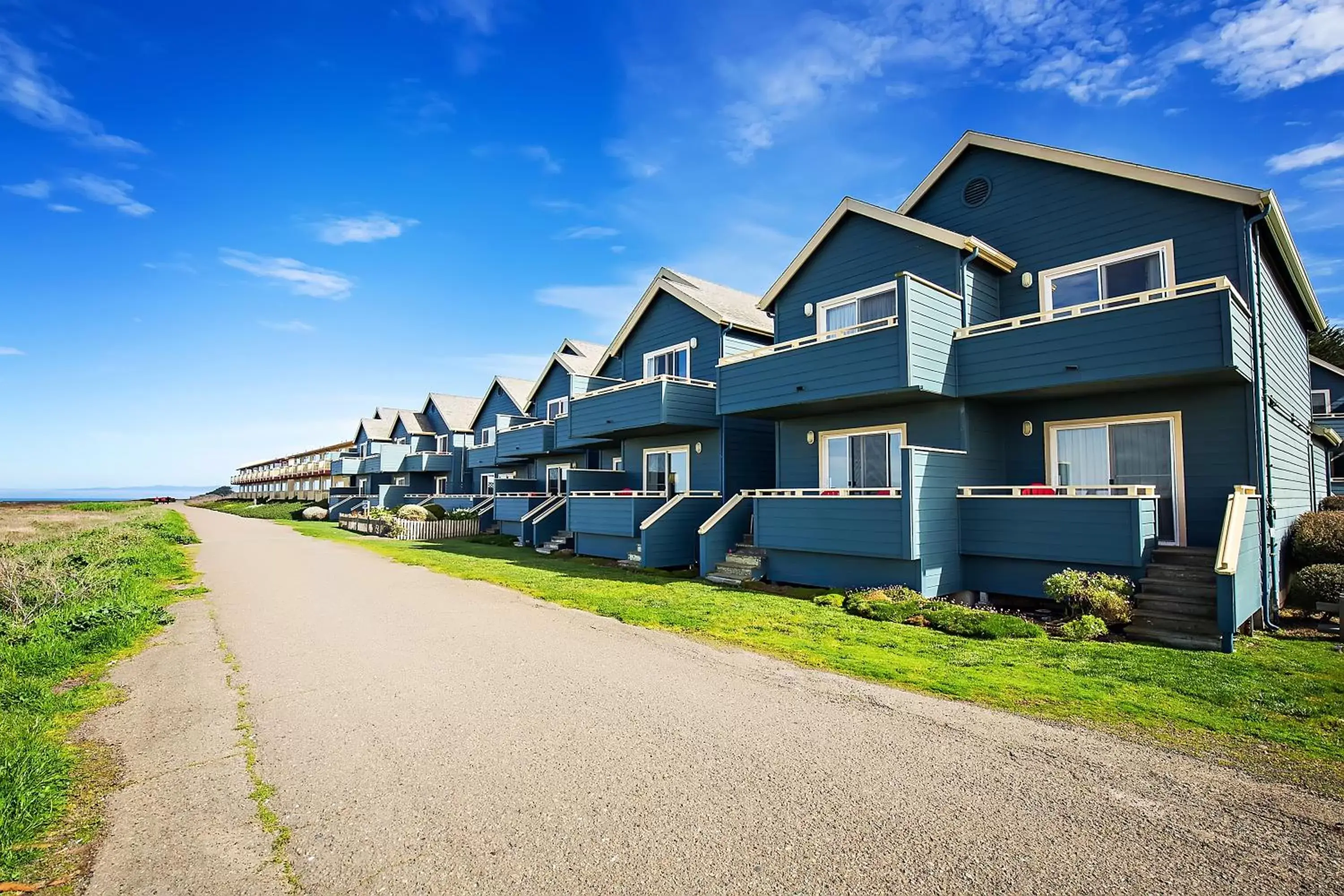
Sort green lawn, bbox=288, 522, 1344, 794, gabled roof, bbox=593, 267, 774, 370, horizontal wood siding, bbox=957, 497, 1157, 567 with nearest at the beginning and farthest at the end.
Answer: green lawn, bbox=288, 522, 1344, 794 < horizontal wood siding, bbox=957, 497, 1157, 567 < gabled roof, bbox=593, 267, 774, 370

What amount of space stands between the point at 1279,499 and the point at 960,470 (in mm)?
6426

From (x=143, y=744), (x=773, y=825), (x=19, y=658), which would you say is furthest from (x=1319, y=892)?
(x=19, y=658)

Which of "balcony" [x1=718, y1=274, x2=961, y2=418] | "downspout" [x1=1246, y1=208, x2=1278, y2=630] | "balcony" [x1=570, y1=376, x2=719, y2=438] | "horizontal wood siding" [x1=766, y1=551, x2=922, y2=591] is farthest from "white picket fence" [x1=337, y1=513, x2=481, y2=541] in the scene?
"downspout" [x1=1246, y1=208, x2=1278, y2=630]

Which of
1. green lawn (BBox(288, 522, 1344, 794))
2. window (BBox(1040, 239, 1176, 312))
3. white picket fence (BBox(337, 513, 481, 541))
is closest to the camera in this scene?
green lawn (BBox(288, 522, 1344, 794))

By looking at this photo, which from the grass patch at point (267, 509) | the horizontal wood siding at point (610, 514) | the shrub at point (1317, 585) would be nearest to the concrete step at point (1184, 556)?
the shrub at point (1317, 585)

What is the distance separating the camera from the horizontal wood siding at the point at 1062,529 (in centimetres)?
1194

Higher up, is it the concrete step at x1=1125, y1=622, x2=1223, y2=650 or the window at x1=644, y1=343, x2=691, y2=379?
the window at x1=644, y1=343, x2=691, y2=379

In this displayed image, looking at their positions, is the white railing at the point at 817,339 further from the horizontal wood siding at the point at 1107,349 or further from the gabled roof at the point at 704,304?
the gabled roof at the point at 704,304

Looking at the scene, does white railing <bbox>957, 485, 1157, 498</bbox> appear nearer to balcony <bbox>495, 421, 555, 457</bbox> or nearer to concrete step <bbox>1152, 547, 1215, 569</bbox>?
concrete step <bbox>1152, 547, 1215, 569</bbox>

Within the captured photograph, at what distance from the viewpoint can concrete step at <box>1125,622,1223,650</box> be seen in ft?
32.8

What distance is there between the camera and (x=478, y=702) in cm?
743

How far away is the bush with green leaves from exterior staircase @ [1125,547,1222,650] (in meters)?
0.20

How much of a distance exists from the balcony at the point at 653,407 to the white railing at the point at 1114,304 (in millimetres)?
8457

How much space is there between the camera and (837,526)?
15.0 meters
